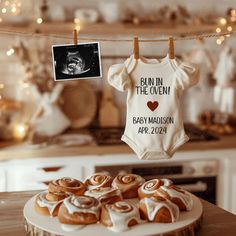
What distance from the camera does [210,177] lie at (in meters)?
2.39

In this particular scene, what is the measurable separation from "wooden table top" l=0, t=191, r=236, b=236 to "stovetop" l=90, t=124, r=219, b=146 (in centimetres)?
106

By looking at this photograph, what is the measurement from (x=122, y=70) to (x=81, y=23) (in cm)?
142

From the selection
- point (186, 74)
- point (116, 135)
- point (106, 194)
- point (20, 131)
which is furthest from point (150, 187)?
point (20, 131)

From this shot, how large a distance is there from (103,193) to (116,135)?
4.78ft

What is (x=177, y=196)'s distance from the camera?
42.3 inches

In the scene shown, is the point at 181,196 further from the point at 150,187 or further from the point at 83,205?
the point at 83,205

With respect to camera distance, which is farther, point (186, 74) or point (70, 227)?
point (186, 74)

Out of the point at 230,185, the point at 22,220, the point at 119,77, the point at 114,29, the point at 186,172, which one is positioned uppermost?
the point at 114,29

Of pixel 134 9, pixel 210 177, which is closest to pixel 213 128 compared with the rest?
pixel 210 177

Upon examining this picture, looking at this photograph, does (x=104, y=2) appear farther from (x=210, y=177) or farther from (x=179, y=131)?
(x=179, y=131)

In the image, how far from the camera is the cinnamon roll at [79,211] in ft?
3.21

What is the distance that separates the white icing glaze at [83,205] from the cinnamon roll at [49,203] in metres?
0.04

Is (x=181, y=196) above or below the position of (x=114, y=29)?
below

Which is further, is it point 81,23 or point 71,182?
point 81,23
